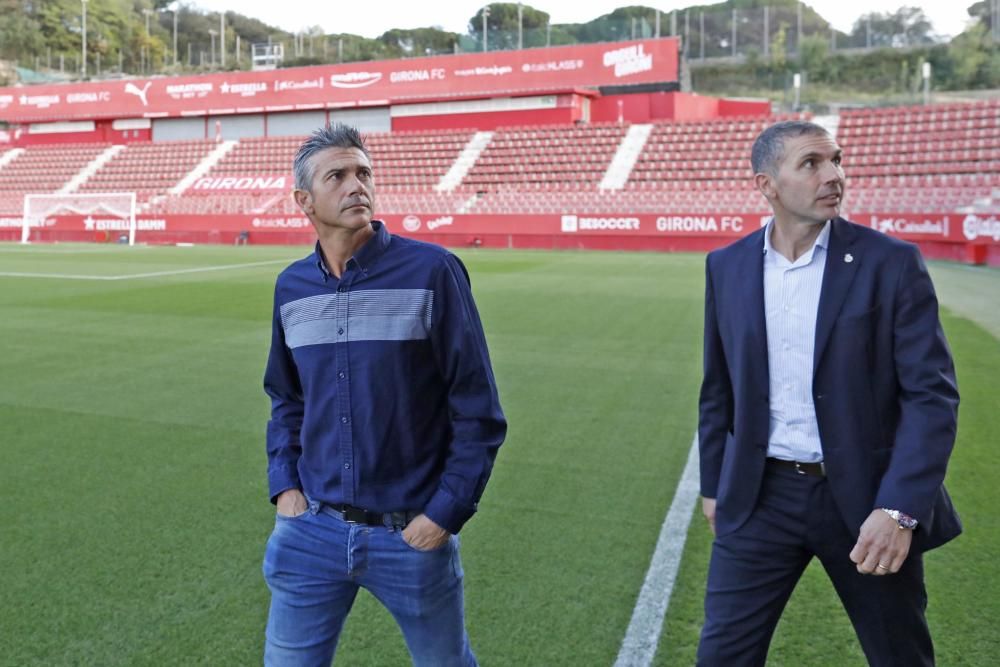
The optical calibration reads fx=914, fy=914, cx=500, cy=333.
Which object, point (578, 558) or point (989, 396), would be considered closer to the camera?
point (578, 558)

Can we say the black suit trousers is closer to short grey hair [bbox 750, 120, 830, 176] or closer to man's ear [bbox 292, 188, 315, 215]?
short grey hair [bbox 750, 120, 830, 176]

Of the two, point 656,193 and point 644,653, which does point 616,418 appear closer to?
point 644,653

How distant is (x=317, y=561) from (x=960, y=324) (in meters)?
12.2

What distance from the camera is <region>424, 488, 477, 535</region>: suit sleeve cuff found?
2285mm

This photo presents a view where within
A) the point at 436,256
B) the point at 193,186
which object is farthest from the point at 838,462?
the point at 193,186

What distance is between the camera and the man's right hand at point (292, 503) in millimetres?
2477

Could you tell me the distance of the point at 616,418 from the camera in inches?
284

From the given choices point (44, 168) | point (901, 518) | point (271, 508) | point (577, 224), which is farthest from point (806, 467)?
point (44, 168)

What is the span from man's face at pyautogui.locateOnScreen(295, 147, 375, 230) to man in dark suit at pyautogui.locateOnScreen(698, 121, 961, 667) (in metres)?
1.04

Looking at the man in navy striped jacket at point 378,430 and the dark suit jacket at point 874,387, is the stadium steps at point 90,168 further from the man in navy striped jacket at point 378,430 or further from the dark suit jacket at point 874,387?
the dark suit jacket at point 874,387

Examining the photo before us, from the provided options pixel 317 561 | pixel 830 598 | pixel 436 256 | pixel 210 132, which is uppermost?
pixel 210 132

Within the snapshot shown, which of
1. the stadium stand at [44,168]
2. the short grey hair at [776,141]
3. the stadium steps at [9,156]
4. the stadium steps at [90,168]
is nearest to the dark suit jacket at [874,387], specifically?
the short grey hair at [776,141]

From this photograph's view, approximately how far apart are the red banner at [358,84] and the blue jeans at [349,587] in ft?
135

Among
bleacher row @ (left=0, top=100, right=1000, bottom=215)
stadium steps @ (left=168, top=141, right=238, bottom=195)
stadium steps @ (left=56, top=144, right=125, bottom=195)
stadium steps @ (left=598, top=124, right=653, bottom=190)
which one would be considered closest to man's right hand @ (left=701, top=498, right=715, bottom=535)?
bleacher row @ (left=0, top=100, right=1000, bottom=215)
